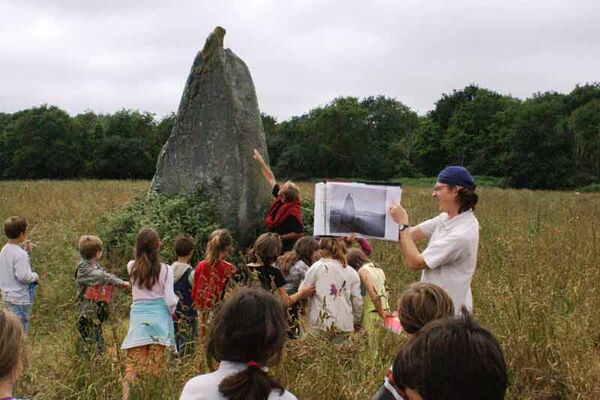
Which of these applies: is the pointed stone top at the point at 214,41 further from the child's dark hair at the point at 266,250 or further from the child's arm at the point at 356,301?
the child's arm at the point at 356,301

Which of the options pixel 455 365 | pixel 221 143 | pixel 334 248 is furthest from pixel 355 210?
pixel 221 143

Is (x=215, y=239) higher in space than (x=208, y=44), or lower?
lower

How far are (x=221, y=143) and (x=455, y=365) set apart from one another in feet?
22.4

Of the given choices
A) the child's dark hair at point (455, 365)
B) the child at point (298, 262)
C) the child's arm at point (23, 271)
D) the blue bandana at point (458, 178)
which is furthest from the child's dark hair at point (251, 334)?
the child's arm at point (23, 271)

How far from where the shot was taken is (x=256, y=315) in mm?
2227

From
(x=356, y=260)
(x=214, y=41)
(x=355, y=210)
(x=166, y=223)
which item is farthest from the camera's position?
(x=214, y=41)

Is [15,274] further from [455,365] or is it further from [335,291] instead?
[455,365]

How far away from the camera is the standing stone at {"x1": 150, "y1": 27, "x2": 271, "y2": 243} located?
8023 millimetres

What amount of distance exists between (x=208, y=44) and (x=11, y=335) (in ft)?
23.8

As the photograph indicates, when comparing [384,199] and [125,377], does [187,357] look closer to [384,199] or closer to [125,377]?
[125,377]

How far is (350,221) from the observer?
4.52 metres

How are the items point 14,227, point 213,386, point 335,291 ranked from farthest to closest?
1. point 14,227
2. point 335,291
3. point 213,386

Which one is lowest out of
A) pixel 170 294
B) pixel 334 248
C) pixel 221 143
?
pixel 170 294

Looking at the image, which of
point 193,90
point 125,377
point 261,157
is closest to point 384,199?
point 125,377
